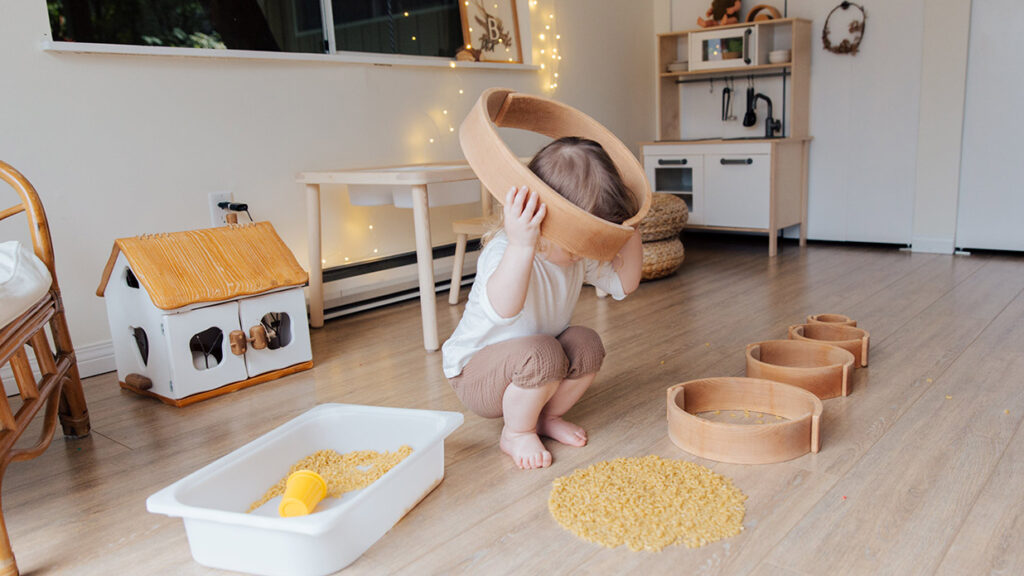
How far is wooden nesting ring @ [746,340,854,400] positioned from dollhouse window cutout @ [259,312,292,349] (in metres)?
1.24

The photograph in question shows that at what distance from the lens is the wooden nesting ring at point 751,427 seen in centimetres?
137

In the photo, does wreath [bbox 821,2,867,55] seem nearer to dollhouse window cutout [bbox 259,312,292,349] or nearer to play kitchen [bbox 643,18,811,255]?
play kitchen [bbox 643,18,811,255]

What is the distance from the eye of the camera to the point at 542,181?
124cm

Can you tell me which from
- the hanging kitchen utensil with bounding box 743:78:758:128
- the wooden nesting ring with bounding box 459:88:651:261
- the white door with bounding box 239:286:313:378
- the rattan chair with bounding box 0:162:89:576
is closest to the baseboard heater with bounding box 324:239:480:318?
the white door with bounding box 239:286:313:378

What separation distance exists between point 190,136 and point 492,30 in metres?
1.47

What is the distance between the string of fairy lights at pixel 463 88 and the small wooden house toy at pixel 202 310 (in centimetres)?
70

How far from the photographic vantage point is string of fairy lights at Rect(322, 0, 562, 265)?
2.91m

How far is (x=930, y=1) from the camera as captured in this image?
3371 millimetres

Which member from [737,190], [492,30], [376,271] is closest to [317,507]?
[376,271]

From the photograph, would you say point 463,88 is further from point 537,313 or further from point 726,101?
point 537,313

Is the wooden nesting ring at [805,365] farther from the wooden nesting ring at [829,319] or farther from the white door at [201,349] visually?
the white door at [201,349]

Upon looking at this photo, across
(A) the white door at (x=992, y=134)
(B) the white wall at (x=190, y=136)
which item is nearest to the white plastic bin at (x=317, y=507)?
(B) the white wall at (x=190, y=136)

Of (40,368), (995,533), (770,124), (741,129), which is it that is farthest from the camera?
(741,129)

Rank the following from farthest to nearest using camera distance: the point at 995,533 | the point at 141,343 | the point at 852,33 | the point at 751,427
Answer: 1. the point at 852,33
2. the point at 141,343
3. the point at 751,427
4. the point at 995,533
